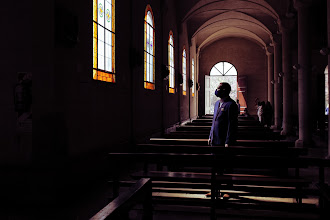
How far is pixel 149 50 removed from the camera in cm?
1056

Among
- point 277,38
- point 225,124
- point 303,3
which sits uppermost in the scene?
point 277,38

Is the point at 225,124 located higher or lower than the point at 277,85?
lower

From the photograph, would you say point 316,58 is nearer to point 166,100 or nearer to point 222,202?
point 166,100

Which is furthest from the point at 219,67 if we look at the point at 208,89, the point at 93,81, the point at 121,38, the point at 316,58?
the point at 93,81

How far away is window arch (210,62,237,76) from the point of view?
26812mm

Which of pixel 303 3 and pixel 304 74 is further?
pixel 304 74

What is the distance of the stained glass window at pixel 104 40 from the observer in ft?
21.2

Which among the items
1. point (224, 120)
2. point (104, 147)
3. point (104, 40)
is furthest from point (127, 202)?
point (104, 40)

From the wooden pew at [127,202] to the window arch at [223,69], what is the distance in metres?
25.1

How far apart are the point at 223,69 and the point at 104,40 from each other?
69.5 feet

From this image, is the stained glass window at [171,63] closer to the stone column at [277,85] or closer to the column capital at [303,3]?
the column capital at [303,3]

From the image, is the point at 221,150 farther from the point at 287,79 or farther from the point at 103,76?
the point at 287,79

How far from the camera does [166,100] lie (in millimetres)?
13031

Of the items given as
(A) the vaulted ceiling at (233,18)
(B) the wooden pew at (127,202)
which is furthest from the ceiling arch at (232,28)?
(B) the wooden pew at (127,202)
